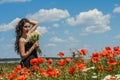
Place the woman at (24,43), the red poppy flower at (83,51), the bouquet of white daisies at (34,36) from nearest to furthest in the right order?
the red poppy flower at (83,51) → the bouquet of white daisies at (34,36) → the woman at (24,43)

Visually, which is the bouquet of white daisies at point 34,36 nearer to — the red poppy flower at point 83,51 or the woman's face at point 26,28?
the woman's face at point 26,28

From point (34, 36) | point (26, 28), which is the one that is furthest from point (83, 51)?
point (26, 28)

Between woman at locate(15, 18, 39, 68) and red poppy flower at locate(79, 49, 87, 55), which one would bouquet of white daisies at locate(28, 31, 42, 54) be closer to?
woman at locate(15, 18, 39, 68)

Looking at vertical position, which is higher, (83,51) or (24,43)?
(24,43)

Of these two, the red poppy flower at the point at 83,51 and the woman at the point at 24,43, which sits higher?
the woman at the point at 24,43

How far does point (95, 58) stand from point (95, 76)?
1.00 feet

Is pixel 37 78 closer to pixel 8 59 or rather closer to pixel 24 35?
pixel 24 35

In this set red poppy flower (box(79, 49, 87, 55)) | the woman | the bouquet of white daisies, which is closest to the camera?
red poppy flower (box(79, 49, 87, 55))

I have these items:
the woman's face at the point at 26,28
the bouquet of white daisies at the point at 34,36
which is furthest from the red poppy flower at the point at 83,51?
the woman's face at the point at 26,28

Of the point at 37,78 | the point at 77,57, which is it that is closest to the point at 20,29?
the point at 77,57

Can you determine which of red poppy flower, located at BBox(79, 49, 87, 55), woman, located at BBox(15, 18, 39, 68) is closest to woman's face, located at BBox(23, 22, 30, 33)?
woman, located at BBox(15, 18, 39, 68)

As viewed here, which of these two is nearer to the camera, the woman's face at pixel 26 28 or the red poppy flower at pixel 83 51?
the red poppy flower at pixel 83 51

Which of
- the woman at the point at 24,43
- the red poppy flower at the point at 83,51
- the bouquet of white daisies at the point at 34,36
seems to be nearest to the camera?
the red poppy flower at the point at 83,51

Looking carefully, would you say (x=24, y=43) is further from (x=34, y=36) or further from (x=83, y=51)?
(x=83, y=51)
